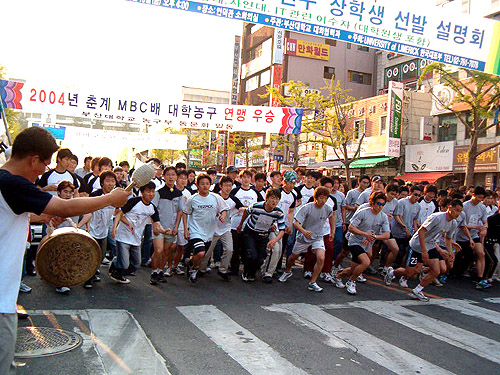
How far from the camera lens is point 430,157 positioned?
2716 cm

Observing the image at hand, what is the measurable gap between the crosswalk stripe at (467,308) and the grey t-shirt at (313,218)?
1841 millimetres

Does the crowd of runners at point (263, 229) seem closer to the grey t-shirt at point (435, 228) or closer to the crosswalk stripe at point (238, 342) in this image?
the grey t-shirt at point (435, 228)

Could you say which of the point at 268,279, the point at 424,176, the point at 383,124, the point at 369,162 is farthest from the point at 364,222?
the point at 383,124

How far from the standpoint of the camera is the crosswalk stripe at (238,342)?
14.0 feet

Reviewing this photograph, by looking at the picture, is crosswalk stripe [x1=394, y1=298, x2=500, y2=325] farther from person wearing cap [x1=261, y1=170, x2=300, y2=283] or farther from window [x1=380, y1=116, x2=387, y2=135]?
window [x1=380, y1=116, x2=387, y2=135]

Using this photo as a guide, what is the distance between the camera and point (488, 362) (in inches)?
193

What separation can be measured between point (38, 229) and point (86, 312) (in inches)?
118

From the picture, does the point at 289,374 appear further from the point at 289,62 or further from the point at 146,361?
the point at 289,62

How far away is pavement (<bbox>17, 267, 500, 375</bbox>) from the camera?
4.31 m

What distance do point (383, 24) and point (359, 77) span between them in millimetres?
37742

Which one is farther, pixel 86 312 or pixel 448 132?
pixel 448 132

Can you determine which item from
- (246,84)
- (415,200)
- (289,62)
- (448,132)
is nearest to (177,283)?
(415,200)

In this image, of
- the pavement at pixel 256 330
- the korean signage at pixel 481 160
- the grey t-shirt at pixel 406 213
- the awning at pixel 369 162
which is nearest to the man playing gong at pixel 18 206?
the pavement at pixel 256 330

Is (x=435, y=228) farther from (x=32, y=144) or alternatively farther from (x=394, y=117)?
(x=394, y=117)
